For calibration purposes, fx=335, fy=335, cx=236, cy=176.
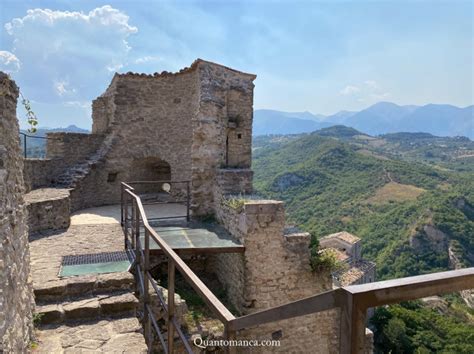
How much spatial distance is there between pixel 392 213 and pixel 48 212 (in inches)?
1984

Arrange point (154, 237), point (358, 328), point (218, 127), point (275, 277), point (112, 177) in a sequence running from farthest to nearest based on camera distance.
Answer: point (112, 177) < point (218, 127) < point (275, 277) < point (154, 237) < point (358, 328)

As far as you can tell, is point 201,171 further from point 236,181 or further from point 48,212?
point 48,212

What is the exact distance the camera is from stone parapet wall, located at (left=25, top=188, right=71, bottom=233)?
6.55 meters

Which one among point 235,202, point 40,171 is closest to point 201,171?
point 235,202

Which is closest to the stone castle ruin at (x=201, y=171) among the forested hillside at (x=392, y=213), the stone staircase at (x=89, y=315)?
the stone staircase at (x=89, y=315)

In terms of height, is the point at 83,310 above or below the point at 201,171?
below

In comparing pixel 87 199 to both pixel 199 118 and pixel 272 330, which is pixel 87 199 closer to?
pixel 199 118

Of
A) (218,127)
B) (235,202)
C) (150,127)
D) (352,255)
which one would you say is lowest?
(352,255)

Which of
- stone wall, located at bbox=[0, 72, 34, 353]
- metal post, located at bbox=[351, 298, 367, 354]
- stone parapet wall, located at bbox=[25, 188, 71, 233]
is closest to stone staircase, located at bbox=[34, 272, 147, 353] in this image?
stone wall, located at bbox=[0, 72, 34, 353]

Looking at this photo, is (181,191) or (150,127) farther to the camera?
(150,127)

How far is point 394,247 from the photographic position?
4091 centimetres

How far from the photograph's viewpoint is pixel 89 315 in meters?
3.82

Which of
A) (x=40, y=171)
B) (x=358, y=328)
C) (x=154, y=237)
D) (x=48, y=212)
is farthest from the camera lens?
(x=40, y=171)

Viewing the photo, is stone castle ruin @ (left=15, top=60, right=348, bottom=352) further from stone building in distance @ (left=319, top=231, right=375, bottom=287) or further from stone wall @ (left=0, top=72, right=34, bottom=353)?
stone building in distance @ (left=319, top=231, right=375, bottom=287)
